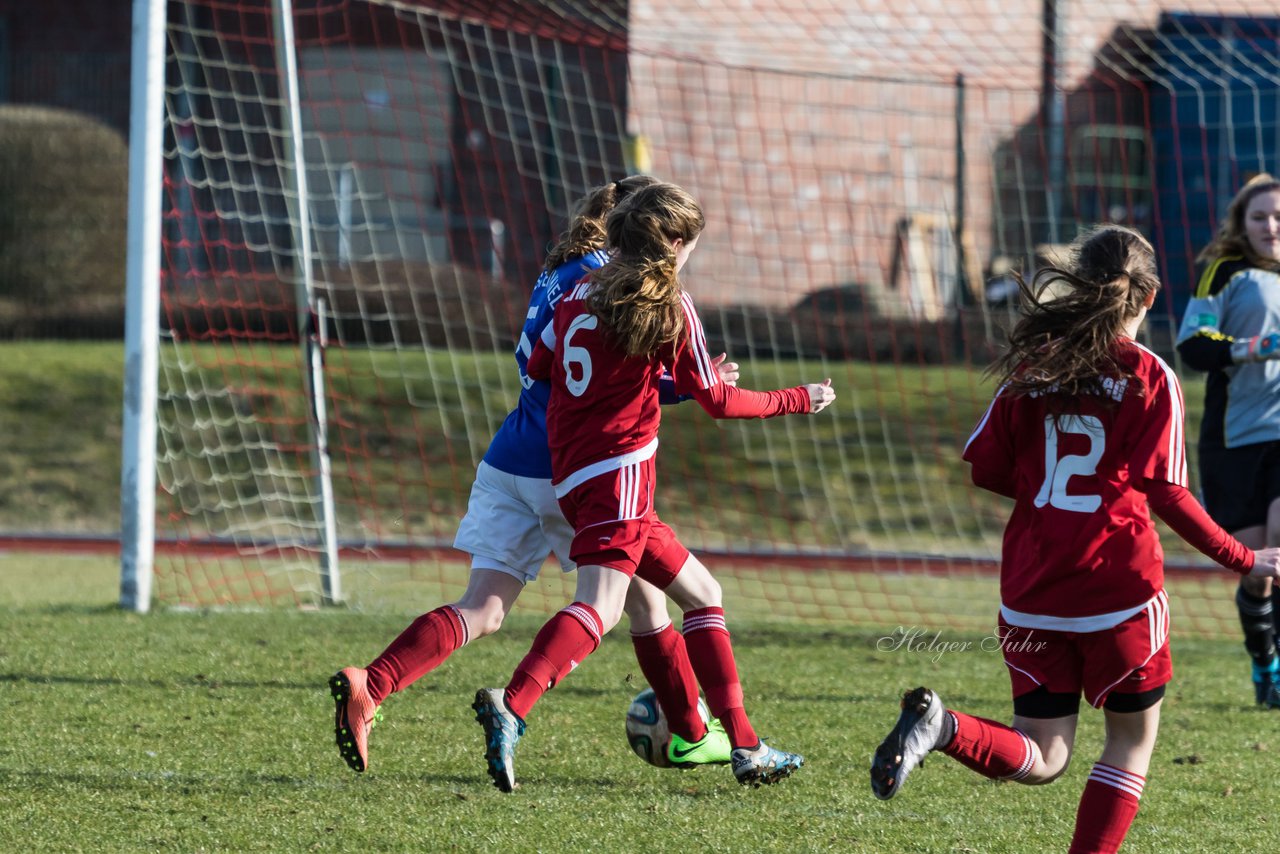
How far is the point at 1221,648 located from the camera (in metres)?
6.73

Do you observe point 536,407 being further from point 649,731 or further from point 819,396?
point 649,731

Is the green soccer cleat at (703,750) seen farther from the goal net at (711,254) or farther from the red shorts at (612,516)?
the goal net at (711,254)

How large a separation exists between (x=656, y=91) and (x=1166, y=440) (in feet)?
39.1

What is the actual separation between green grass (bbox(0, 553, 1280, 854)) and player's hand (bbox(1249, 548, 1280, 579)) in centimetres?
83

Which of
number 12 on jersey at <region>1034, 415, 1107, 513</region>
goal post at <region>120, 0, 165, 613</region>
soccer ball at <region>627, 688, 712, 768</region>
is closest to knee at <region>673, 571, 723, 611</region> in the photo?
soccer ball at <region>627, 688, 712, 768</region>

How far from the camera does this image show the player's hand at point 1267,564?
2990 mm

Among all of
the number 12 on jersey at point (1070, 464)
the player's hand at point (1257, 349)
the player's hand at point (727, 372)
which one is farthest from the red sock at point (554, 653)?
the player's hand at point (1257, 349)

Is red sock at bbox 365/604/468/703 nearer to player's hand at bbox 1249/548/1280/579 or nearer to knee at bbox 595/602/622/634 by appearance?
knee at bbox 595/602/622/634

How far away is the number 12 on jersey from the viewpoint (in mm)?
2996

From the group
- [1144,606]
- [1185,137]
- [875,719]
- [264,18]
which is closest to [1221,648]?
[875,719]

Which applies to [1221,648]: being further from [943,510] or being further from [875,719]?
[943,510]

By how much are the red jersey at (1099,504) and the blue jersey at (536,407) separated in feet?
4.20

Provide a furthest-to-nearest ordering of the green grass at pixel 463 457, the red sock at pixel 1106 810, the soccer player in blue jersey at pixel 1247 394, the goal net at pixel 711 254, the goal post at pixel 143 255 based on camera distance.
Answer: the green grass at pixel 463 457
the goal net at pixel 711 254
the goal post at pixel 143 255
the soccer player in blue jersey at pixel 1247 394
the red sock at pixel 1106 810

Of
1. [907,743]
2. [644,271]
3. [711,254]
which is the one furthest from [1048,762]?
[711,254]
